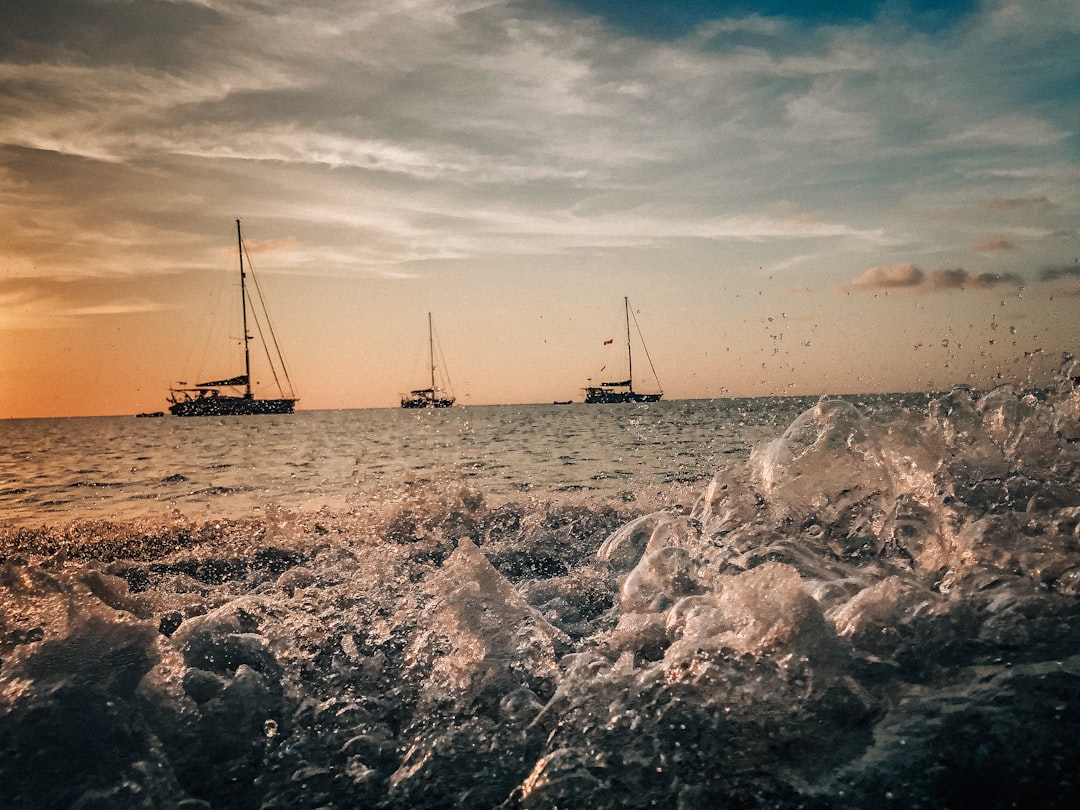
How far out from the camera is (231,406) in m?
99.8

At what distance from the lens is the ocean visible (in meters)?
2.65

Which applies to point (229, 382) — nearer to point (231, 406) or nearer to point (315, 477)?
point (231, 406)

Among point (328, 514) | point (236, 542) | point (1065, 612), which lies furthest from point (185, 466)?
Result: point (1065, 612)

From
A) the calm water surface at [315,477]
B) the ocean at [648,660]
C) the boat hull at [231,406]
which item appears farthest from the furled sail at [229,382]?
the ocean at [648,660]

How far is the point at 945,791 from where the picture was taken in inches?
93.5

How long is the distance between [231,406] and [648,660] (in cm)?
10611

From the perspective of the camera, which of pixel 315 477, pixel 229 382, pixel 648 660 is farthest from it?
pixel 229 382

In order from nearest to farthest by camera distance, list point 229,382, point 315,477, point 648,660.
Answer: point 648,660 → point 315,477 → point 229,382

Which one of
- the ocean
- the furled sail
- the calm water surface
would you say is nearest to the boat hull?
the furled sail

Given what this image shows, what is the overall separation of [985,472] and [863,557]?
5.24ft

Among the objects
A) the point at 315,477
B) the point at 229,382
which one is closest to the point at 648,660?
the point at 315,477

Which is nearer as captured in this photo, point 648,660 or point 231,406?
point 648,660

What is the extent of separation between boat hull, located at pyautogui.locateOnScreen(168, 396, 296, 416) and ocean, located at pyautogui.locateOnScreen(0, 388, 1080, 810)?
10021 centimetres

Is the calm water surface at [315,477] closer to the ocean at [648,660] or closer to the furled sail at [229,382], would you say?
the ocean at [648,660]
